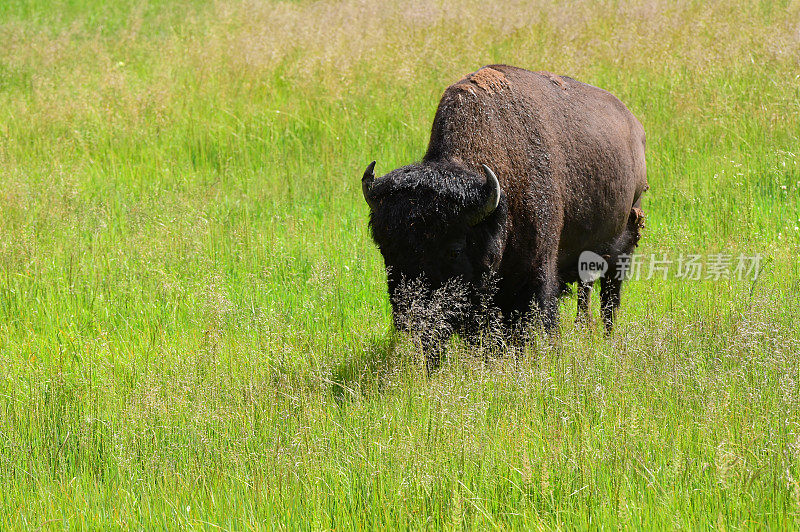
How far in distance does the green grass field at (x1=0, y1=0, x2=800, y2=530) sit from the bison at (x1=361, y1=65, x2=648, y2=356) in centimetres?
41

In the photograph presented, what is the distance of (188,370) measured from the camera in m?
4.83

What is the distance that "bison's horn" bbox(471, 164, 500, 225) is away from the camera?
4.63 meters

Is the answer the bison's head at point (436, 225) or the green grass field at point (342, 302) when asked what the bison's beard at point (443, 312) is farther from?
the green grass field at point (342, 302)

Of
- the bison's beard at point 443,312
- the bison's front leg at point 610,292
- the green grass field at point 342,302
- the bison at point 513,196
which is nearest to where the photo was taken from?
the green grass field at point 342,302

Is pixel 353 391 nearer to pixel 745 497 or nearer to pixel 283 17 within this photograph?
pixel 745 497

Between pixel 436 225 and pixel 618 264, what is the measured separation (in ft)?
8.80

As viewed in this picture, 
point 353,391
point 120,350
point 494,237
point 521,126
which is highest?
point 521,126

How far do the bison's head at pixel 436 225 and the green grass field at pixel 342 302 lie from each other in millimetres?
448

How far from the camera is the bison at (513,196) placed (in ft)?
15.0

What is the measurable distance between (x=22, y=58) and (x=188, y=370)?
31.9ft

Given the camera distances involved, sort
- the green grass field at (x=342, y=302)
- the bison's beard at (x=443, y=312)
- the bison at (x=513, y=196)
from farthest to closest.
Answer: the bison at (x=513, y=196) < the bison's beard at (x=443, y=312) < the green grass field at (x=342, y=302)

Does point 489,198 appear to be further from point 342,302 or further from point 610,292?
point 610,292

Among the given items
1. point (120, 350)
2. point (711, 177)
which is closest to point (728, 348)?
point (120, 350)

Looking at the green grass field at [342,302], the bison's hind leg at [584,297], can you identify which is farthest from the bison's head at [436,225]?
the bison's hind leg at [584,297]
